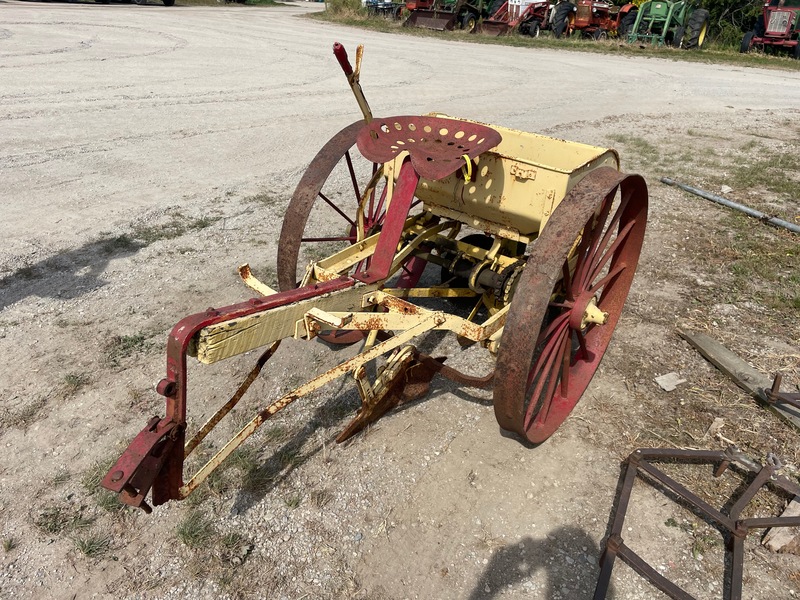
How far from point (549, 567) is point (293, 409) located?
152 centimetres

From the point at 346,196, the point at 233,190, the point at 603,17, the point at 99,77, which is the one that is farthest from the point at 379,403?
the point at 603,17

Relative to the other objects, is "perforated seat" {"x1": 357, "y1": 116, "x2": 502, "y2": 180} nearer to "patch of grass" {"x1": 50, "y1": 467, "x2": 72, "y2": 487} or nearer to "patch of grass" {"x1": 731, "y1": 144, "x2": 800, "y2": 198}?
"patch of grass" {"x1": 50, "y1": 467, "x2": 72, "y2": 487}

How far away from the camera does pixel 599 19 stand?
63.3ft

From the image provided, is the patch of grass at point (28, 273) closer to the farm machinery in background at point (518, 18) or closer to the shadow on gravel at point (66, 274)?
the shadow on gravel at point (66, 274)

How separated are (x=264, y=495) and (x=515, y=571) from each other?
1.16 metres

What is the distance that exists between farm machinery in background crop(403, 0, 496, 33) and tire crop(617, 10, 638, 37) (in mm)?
4670

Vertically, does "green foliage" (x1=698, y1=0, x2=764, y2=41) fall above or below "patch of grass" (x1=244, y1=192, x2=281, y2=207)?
above

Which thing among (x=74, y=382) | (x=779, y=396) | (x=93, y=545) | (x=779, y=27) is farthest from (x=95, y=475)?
(x=779, y=27)

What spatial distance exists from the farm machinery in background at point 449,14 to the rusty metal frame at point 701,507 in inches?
783

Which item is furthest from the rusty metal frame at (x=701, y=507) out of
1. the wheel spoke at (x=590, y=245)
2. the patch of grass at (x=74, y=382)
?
the patch of grass at (x=74, y=382)

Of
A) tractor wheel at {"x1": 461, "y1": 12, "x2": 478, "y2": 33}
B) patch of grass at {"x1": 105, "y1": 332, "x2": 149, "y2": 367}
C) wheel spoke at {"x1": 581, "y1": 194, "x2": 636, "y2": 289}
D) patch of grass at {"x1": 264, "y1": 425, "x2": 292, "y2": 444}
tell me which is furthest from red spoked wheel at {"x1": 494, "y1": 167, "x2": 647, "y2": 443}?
tractor wheel at {"x1": 461, "y1": 12, "x2": 478, "y2": 33}

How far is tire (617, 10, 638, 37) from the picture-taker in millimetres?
19375

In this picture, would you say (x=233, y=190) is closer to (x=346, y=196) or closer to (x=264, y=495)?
(x=346, y=196)

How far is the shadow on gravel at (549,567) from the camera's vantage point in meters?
2.32
